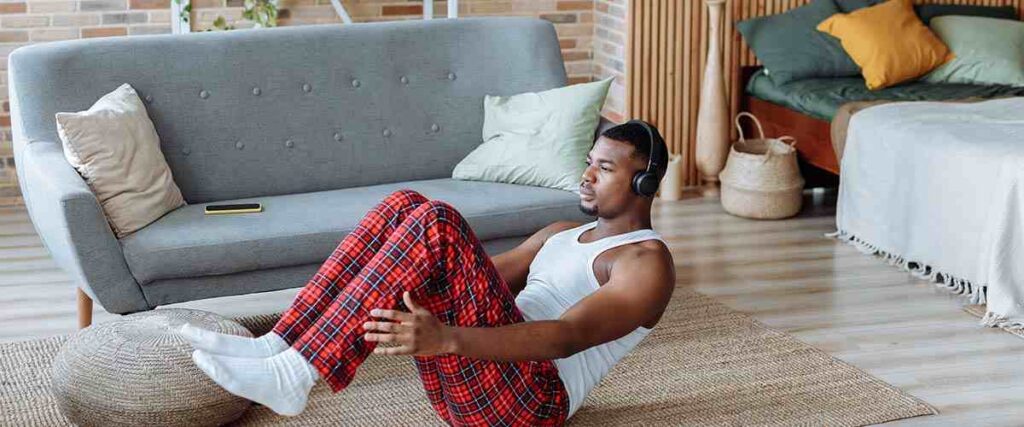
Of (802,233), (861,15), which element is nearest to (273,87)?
(802,233)

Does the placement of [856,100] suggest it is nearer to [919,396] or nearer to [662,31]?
[662,31]

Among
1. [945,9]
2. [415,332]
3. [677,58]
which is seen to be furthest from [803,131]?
[415,332]

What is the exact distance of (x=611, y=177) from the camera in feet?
9.58

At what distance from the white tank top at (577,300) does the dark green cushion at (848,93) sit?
8.32 ft

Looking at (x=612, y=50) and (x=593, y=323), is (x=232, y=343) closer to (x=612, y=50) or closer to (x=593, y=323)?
(x=593, y=323)

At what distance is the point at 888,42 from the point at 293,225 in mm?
2870

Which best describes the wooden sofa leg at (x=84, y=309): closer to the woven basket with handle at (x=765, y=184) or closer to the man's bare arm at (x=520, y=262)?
the man's bare arm at (x=520, y=262)

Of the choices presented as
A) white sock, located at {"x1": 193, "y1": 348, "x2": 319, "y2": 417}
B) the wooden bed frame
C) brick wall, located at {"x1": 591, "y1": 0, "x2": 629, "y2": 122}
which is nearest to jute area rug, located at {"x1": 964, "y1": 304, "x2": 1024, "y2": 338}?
the wooden bed frame

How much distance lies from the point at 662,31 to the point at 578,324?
131 inches

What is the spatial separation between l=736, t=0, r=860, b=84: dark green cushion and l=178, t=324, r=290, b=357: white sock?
11.4 ft

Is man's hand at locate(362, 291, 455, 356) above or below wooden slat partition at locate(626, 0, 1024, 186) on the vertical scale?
below

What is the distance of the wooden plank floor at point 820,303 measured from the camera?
11.8ft

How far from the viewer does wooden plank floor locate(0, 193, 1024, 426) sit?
359cm

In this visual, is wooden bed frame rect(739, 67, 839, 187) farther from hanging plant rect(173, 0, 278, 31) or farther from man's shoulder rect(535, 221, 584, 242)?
man's shoulder rect(535, 221, 584, 242)
